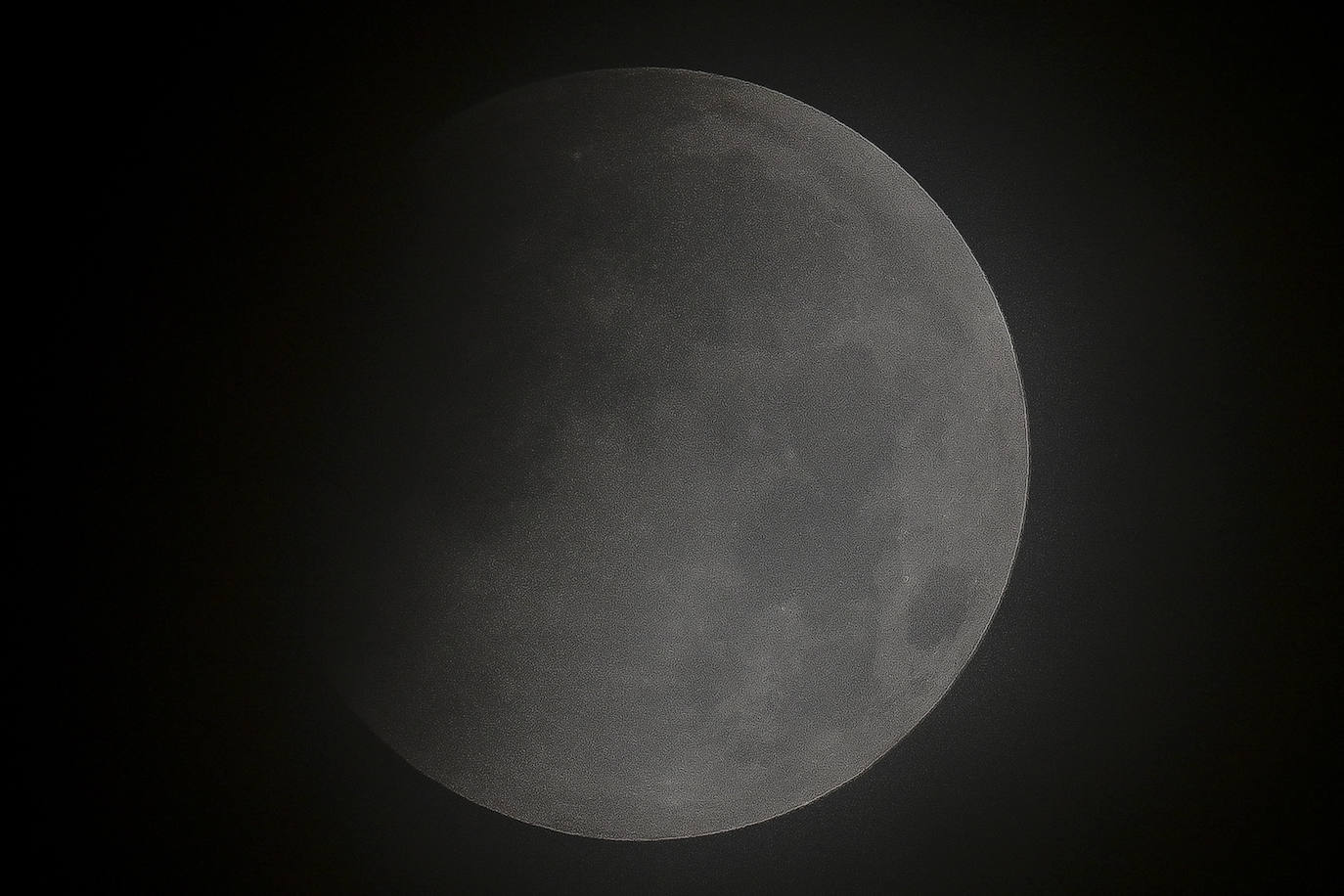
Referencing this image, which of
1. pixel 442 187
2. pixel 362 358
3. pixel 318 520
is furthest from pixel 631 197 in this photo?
pixel 318 520

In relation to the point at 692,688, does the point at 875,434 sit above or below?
above

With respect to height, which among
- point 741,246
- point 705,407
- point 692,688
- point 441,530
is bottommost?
point 692,688

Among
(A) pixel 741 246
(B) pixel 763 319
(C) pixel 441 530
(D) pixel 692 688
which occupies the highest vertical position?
(A) pixel 741 246

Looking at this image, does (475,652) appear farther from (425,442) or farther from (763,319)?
(763,319)

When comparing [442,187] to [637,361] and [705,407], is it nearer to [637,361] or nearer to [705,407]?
[637,361]

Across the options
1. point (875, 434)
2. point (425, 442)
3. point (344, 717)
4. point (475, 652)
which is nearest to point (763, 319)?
point (875, 434)

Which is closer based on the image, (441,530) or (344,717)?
(441,530)
